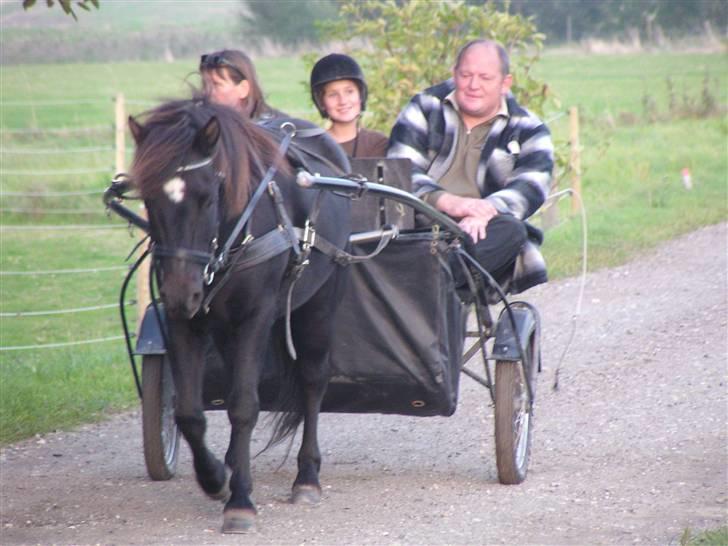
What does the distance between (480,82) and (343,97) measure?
Result: 724mm

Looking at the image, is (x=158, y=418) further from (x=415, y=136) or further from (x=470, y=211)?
(x=415, y=136)

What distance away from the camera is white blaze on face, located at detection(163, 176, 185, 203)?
440cm

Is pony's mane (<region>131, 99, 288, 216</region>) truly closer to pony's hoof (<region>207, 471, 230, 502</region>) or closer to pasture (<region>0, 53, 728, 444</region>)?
pasture (<region>0, 53, 728, 444</region>)

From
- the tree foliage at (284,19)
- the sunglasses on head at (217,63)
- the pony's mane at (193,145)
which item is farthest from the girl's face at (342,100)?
the tree foliage at (284,19)

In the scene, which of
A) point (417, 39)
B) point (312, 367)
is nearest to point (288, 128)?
point (312, 367)

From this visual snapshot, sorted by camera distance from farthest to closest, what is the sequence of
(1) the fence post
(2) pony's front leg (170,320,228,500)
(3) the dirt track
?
A: (1) the fence post, (3) the dirt track, (2) pony's front leg (170,320,228,500)

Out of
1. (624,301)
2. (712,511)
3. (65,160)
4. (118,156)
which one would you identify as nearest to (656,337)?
(624,301)

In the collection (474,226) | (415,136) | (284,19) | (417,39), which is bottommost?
(474,226)

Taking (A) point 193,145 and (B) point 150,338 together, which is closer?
(A) point 193,145

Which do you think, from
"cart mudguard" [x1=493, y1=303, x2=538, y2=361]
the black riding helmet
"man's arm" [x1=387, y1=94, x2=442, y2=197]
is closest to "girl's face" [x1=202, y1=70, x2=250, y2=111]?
the black riding helmet

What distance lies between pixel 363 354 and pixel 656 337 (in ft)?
12.0

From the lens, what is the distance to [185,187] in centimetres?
443

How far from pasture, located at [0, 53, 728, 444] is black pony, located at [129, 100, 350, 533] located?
1.84ft

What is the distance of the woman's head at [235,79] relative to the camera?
580cm
